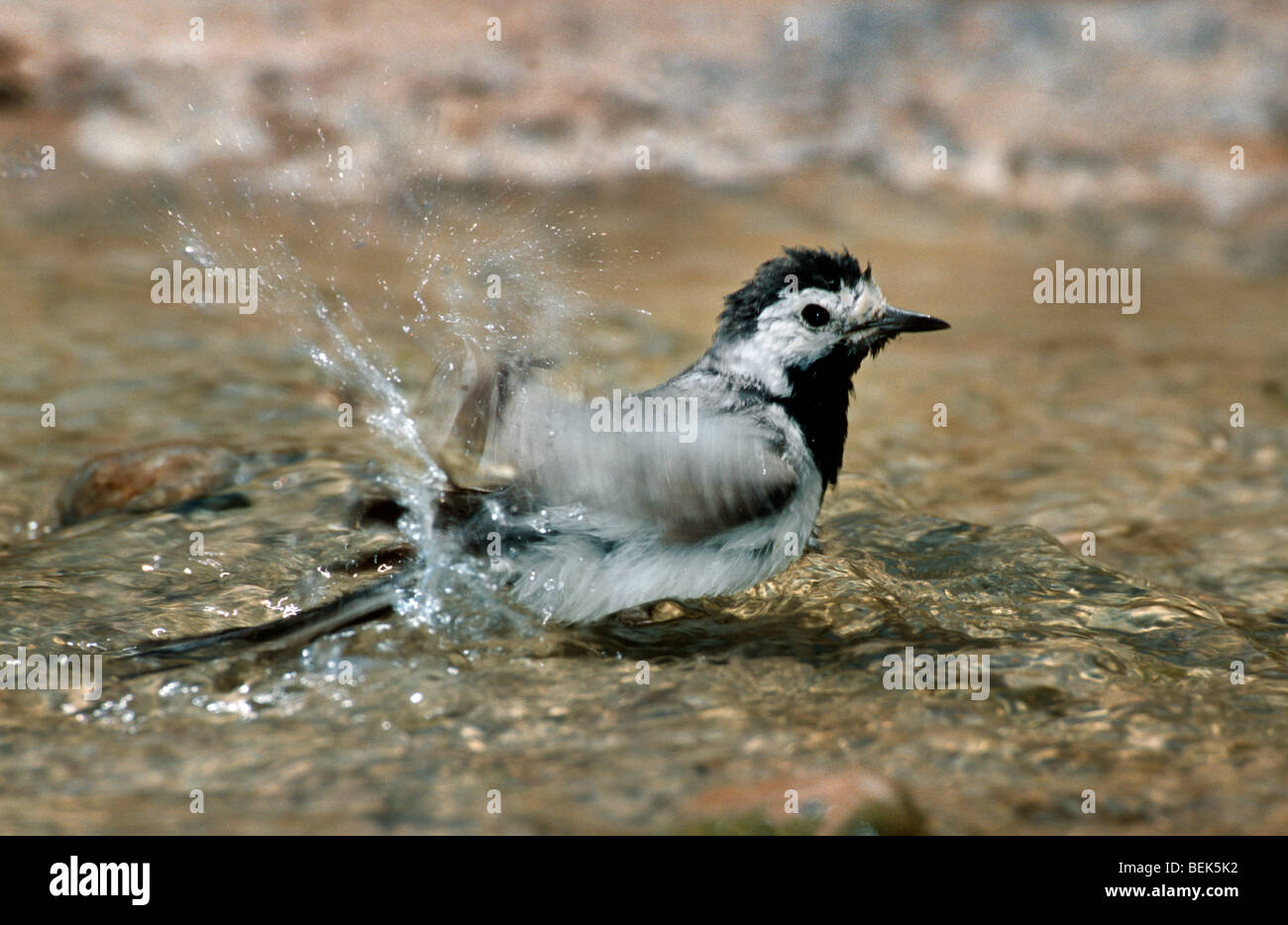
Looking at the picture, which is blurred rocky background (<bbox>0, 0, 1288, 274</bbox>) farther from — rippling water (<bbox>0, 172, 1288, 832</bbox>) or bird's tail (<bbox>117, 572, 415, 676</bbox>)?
bird's tail (<bbox>117, 572, 415, 676</bbox>)

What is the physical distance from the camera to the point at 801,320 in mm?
4070

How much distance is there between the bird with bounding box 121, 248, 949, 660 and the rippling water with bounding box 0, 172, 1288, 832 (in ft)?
0.32

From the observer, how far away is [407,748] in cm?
305

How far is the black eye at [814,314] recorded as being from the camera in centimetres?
406

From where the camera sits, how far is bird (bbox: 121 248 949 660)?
3.63 metres

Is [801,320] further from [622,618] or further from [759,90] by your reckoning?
[759,90]

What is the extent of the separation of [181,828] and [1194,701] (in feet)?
8.06

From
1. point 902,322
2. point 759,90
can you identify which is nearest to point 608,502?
point 902,322

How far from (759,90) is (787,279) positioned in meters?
5.57

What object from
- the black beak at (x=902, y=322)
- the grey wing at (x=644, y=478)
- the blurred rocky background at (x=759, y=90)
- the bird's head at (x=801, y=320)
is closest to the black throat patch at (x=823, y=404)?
the bird's head at (x=801, y=320)

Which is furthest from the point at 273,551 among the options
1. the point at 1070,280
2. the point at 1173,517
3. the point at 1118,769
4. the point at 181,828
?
the point at 1070,280

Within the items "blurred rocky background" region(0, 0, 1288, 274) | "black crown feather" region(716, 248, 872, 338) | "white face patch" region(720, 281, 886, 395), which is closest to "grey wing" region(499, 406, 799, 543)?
"white face patch" region(720, 281, 886, 395)

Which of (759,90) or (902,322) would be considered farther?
(759,90)

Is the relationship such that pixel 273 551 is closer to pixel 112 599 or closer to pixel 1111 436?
pixel 112 599
